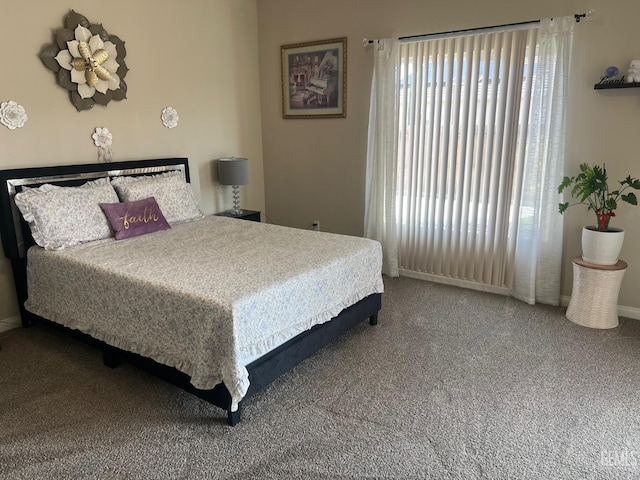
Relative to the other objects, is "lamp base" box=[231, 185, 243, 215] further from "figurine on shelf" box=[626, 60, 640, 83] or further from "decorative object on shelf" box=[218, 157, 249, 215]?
"figurine on shelf" box=[626, 60, 640, 83]

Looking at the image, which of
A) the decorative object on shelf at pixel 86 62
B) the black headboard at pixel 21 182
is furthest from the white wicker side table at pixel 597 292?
the decorative object on shelf at pixel 86 62

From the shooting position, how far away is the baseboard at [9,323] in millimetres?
3268

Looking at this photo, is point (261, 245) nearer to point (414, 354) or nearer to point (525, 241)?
point (414, 354)

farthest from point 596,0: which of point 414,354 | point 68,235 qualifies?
point 68,235

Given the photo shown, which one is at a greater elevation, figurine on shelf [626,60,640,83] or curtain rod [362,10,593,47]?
curtain rod [362,10,593,47]

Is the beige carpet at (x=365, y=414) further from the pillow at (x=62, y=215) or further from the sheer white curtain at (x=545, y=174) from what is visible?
the pillow at (x=62, y=215)

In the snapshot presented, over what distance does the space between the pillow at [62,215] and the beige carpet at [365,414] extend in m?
0.70

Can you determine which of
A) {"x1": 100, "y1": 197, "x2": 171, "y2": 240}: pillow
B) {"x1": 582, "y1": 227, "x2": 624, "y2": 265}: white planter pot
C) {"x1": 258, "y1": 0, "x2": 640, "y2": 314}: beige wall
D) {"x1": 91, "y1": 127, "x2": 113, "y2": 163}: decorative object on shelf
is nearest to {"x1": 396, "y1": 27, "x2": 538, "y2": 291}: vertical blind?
{"x1": 258, "y1": 0, "x2": 640, "y2": 314}: beige wall

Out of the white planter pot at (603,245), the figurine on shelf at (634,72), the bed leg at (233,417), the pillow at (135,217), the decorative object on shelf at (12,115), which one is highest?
the figurine on shelf at (634,72)

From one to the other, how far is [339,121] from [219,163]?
1.22 meters

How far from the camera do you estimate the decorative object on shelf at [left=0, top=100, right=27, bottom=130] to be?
3.05 m

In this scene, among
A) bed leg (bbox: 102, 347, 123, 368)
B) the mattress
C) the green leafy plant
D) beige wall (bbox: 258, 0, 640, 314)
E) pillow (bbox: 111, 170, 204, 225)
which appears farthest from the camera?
pillow (bbox: 111, 170, 204, 225)

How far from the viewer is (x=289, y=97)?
4746 mm

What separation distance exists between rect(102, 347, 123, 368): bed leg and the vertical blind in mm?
2625
